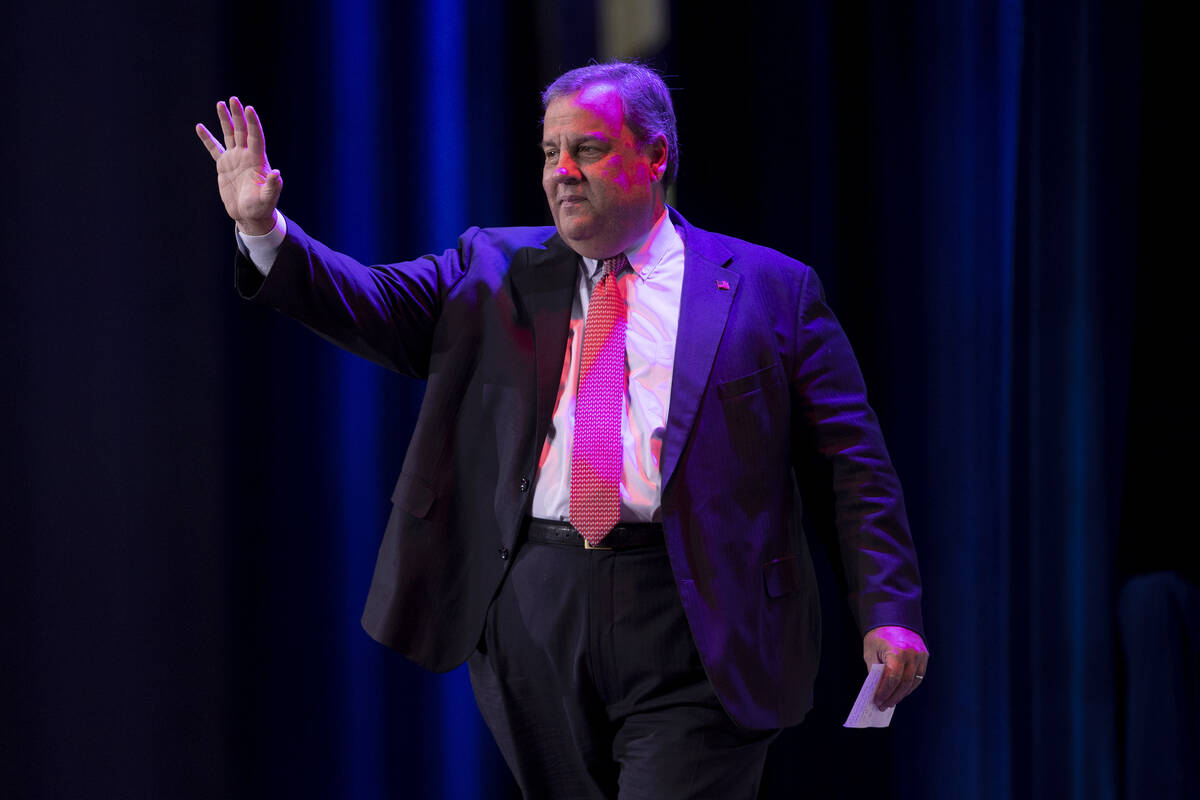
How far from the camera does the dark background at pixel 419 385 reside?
7.15 ft

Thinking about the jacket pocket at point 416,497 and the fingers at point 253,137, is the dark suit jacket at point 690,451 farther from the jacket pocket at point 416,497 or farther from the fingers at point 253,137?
the fingers at point 253,137

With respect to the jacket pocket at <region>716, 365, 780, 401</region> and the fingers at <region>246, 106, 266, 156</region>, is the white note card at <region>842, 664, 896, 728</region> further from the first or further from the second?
the fingers at <region>246, 106, 266, 156</region>

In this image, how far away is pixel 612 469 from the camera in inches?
65.0

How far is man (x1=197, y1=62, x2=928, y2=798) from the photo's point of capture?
164 cm

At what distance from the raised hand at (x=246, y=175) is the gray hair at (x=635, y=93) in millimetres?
473

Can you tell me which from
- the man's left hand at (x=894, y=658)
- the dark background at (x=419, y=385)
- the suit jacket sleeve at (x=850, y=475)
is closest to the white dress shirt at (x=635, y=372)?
the suit jacket sleeve at (x=850, y=475)

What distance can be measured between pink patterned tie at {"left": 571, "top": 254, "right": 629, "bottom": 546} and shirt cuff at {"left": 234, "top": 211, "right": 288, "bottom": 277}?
0.46m

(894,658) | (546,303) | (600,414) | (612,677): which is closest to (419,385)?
(546,303)

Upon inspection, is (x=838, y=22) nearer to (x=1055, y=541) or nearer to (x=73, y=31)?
(x=1055, y=541)

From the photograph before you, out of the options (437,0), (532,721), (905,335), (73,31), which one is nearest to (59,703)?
(532,721)

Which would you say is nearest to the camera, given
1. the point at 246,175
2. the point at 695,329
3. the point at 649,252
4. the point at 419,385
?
the point at 246,175

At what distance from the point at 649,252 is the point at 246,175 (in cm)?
61

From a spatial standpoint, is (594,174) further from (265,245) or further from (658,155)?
(265,245)

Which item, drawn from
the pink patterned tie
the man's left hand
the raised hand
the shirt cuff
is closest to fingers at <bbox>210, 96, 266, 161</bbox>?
the raised hand
